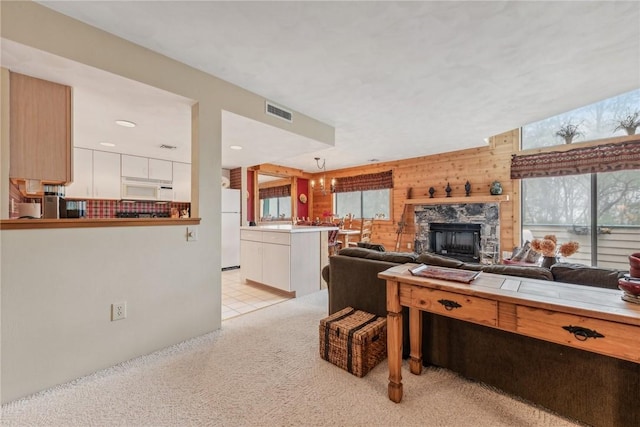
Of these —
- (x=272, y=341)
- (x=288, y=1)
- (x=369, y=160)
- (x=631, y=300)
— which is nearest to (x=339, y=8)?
(x=288, y=1)

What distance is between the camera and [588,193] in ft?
14.0

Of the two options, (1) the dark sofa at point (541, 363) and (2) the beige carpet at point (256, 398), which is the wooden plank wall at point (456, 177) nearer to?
(1) the dark sofa at point (541, 363)

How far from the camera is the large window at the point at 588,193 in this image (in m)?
3.93

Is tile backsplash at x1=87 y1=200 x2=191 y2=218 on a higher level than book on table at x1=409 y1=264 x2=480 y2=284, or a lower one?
higher

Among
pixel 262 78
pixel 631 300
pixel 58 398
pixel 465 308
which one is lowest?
pixel 58 398

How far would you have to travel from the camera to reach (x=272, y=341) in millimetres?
2305

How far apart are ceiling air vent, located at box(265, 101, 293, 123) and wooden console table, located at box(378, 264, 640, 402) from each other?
2.22m

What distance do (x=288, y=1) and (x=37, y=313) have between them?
248 centimetres

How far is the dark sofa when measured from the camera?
4.12ft

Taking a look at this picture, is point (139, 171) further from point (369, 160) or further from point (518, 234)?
point (518, 234)

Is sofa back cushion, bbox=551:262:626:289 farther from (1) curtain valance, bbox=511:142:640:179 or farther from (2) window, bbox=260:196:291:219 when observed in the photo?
(2) window, bbox=260:196:291:219

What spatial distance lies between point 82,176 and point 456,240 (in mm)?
6805

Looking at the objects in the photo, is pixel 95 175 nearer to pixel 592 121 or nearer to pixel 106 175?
pixel 106 175

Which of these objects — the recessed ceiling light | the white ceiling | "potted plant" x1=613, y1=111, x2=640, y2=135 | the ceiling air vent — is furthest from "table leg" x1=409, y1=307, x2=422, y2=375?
"potted plant" x1=613, y1=111, x2=640, y2=135
